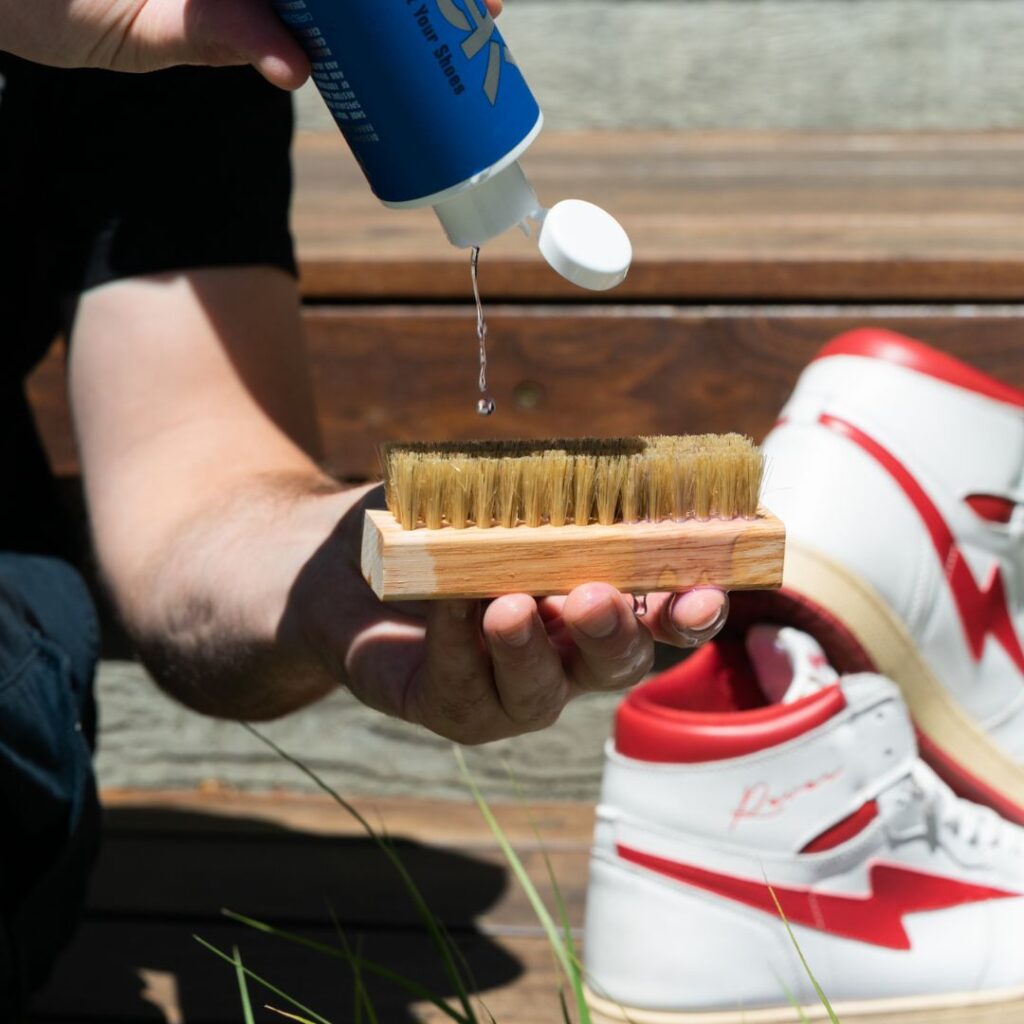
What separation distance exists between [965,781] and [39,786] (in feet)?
2.37

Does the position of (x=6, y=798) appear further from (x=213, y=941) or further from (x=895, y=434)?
(x=895, y=434)

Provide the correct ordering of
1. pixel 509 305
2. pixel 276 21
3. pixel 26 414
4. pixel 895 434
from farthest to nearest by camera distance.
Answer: pixel 509 305 → pixel 26 414 → pixel 895 434 → pixel 276 21

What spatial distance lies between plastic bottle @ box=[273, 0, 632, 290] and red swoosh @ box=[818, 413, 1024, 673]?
523mm

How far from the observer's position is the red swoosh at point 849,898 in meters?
1.05

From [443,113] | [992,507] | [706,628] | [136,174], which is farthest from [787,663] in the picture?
[136,174]

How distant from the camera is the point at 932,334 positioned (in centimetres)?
141

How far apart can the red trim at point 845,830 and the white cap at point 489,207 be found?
563 mm

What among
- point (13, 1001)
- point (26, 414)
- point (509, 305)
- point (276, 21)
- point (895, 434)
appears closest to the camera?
point (276, 21)

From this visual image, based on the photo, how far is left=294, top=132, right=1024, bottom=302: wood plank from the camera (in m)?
1.42

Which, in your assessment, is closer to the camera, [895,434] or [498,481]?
[498,481]

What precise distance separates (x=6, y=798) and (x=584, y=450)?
0.51 meters

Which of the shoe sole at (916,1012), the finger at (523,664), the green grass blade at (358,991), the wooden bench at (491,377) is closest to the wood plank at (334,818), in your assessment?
the wooden bench at (491,377)

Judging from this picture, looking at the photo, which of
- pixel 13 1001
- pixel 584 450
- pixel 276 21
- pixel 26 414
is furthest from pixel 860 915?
pixel 26 414

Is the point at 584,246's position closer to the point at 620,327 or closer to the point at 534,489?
the point at 534,489
